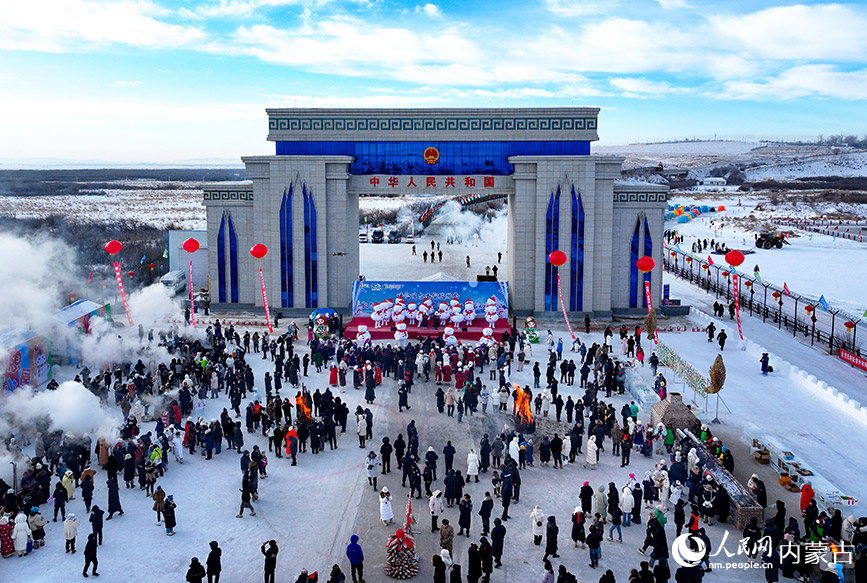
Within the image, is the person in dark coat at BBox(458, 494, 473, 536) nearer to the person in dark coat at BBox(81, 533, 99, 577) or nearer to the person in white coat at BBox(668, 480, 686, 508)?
the person in white coat at BBox(668, 480, 686, 508)

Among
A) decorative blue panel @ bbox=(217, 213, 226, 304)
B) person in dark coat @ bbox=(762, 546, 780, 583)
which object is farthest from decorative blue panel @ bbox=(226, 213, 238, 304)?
person in dark coat @ bbox=(762, 546, 780, 583)

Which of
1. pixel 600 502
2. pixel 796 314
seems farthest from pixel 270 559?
pixel 796 314

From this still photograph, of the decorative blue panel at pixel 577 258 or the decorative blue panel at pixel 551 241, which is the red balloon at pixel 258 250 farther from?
the decorative blue panel at pixel 577 258

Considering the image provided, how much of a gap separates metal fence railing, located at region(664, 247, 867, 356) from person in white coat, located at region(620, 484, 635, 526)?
768 inches

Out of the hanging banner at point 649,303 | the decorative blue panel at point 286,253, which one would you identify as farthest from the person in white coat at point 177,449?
the hanging banner at point 649,303

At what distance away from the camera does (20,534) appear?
15711 millimetres

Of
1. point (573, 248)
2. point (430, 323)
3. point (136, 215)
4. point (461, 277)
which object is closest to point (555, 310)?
point (573, 248)

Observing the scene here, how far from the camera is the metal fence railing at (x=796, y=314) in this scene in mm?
34906

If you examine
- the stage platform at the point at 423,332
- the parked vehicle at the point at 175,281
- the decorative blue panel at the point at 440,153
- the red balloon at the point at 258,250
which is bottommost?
the stage platform at the point at 423,332

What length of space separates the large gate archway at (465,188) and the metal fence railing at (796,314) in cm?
688

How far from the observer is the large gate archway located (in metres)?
39.6

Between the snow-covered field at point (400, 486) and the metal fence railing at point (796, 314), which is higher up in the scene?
the metal fence railing at point (796, 314)

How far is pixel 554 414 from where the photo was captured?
83.3 feet

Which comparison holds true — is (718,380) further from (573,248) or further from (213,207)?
(213,207)
